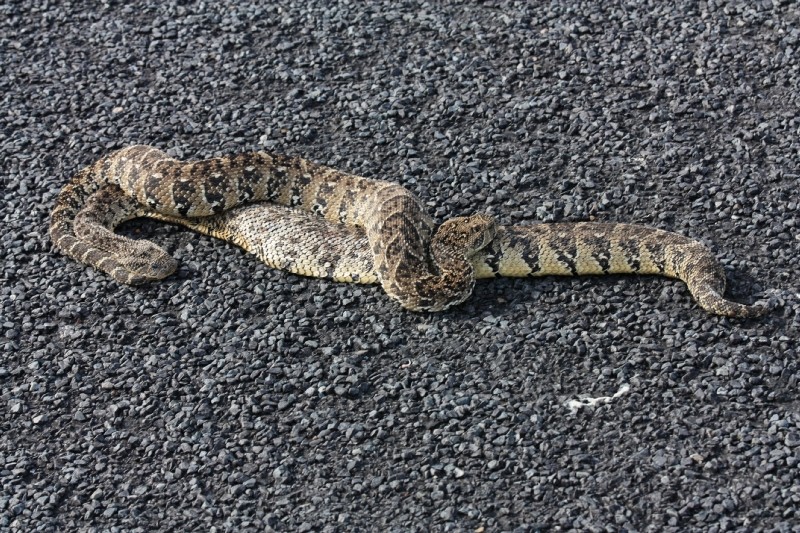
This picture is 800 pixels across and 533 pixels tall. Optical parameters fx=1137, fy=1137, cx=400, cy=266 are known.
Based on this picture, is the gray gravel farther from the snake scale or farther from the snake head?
the snake head

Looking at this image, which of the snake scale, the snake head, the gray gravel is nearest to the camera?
the gray gravel

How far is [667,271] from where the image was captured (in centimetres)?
1092

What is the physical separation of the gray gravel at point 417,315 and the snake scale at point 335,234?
0.21m

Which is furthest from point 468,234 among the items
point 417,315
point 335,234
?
point 335,234

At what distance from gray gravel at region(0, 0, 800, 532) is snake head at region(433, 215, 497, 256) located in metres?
0.48

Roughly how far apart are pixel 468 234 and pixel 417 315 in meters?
0.98

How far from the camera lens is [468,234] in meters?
11.1

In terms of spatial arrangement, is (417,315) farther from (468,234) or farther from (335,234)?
(335,234)

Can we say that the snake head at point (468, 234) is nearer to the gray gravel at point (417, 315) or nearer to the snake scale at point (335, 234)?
the snake scale at point (335, 234)

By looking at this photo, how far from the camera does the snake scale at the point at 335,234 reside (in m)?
10.8

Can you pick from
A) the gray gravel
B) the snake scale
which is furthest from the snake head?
the gray gravel

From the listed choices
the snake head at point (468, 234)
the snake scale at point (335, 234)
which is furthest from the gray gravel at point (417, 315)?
the snake head at point (468, 234)

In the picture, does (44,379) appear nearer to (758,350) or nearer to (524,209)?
(524,209)

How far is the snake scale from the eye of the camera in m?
10.8
